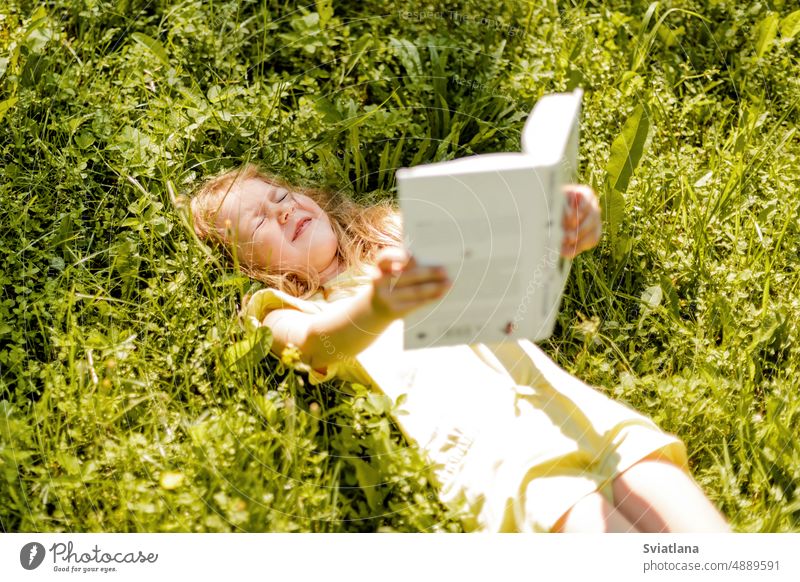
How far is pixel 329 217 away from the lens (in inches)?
45.8

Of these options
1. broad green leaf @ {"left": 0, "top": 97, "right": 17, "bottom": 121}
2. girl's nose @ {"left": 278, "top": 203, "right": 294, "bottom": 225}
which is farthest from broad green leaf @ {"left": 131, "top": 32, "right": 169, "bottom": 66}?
girl's nose @ {"left": 278, "top": 203, "right": 294, "bottom": 225}

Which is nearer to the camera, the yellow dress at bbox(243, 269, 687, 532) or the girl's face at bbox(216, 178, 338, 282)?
the yellow dress at bbox(243, 269, 687, 532)

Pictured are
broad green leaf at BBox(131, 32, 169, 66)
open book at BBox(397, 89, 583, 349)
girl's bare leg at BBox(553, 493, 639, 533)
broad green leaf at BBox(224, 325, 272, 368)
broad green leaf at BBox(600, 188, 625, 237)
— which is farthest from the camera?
broad green leaf at BBox(131, 32, 169, 66)

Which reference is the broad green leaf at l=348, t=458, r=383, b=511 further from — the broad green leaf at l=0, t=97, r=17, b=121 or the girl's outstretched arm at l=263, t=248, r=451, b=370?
the broad green leaf at l=0, t=97, r=17, b=121

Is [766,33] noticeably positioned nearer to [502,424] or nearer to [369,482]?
[502,424]

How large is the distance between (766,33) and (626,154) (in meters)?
0.37

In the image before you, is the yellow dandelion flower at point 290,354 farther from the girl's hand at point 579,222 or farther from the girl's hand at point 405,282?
the girl's hand at point 579,222

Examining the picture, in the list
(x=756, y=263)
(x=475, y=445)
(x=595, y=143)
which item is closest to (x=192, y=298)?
(x=475, y=445)

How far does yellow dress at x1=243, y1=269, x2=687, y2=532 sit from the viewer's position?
3.02 feet

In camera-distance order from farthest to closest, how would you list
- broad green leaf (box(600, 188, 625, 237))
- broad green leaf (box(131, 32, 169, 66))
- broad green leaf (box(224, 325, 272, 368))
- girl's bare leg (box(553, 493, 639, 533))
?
broad green leaf (box(131, 32, 169, 66)) → broad green leaf (box(600, 188, 625, 237)) → broad green leaf (box(224, 325, 272, 368)) → girl's bare leg (box(553, 493, 639, 533))

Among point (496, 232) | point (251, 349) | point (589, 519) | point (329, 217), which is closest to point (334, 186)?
point (329, 217)

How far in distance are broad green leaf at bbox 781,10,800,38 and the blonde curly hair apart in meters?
0.67

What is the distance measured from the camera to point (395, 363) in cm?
104
